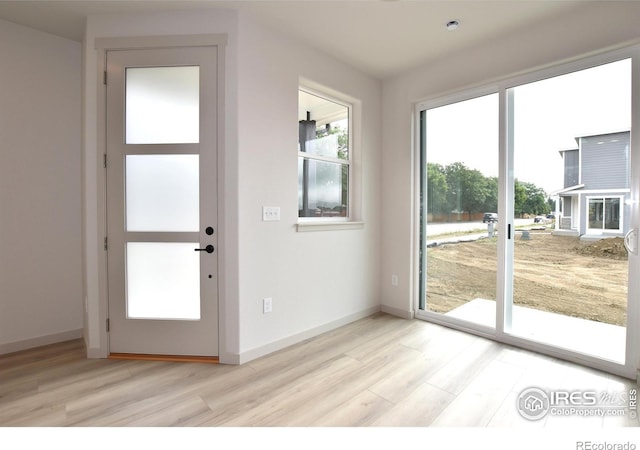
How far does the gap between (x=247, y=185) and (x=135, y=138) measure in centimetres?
100

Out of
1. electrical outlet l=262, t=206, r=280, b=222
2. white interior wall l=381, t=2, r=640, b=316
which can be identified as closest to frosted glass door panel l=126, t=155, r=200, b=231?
electrical outlet l=262, t=206, r=280, b=222

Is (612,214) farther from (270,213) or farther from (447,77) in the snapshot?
(270,213)

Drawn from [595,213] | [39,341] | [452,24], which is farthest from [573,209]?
[39,341]

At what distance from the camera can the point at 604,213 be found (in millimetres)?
2402

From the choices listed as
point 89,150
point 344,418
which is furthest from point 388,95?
point 344,418

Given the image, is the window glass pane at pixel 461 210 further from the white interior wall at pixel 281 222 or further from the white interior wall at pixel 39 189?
the white interior wall at pixel 39 189

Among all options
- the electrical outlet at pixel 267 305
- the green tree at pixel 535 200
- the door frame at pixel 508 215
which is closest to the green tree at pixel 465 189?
the door frame at pixel 508 215

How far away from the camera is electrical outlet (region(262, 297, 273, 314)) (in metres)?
2.64

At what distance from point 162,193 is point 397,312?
2.81m

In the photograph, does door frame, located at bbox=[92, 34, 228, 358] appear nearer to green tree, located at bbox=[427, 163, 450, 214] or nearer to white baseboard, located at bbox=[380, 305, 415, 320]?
white baseboard, located at bbox=[380, 305, 415, 320]

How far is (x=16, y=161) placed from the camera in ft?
8.75

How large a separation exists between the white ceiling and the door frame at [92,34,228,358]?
227mm

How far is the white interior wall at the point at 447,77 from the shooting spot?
2.27 meters

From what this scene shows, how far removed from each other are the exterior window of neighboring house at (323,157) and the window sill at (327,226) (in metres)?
0.17
